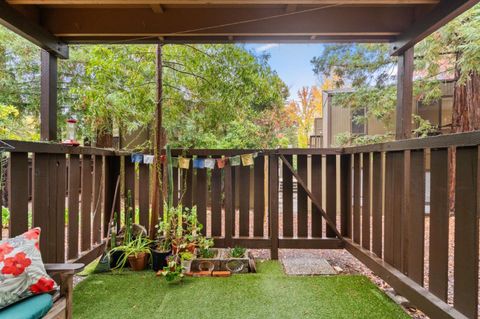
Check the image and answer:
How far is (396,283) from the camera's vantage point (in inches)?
80.6

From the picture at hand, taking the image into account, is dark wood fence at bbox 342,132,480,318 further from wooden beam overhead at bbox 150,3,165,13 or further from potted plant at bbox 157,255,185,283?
wooden beam overhead at bbox 150,3,165,13

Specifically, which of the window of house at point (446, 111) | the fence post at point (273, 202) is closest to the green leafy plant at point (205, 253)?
the fence post at point (273, 202)

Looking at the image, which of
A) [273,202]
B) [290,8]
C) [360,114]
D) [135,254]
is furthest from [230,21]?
[360,114]

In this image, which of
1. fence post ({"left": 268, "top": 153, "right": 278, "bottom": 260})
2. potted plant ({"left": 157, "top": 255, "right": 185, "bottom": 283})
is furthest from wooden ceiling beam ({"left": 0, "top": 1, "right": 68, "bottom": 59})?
fence post ({"left": 268, "top": 153, "right": 278, "bottom": 260})

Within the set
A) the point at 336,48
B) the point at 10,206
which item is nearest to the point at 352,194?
the point at 10,206

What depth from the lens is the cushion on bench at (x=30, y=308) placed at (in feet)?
4.00

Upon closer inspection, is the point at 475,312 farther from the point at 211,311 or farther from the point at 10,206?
the point at 10,206

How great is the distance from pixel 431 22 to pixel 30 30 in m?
3.16

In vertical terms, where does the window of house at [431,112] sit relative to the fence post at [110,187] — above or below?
above

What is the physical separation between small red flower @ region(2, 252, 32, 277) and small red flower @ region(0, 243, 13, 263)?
0.09 feet

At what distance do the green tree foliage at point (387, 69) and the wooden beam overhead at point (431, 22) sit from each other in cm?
312

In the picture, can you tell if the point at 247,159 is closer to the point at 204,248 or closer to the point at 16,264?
the point at 204,248

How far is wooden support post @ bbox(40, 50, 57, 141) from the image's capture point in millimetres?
2352

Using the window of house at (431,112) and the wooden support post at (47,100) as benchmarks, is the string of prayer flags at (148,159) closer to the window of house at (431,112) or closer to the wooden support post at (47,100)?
the wooden support post at (47,100)
